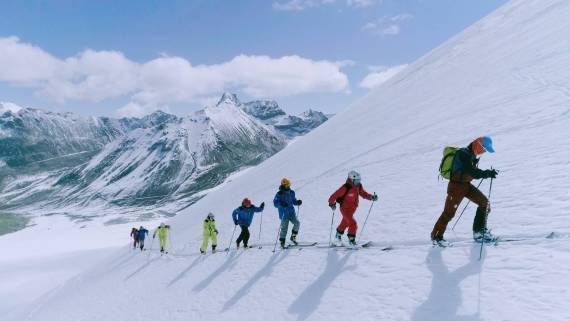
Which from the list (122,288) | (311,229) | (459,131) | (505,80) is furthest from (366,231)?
(505,80)

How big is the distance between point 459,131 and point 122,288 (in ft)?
54.3

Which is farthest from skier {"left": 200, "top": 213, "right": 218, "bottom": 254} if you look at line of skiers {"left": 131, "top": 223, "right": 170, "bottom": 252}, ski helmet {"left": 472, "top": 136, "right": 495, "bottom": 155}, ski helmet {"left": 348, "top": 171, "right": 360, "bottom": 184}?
ski helmet {"left": 472, "top": 136, "right": 495, "bottom": 155}

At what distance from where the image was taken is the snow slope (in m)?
6.91

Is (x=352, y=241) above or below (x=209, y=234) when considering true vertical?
above

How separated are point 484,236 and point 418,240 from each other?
1688 mm

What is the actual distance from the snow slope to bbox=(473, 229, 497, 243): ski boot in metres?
0.23

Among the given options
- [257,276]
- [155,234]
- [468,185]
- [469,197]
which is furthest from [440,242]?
[155,234]

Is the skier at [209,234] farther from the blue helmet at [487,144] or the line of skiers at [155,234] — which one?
the blue helmet at [487,144]

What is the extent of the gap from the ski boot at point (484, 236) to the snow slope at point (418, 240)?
0.23 metres

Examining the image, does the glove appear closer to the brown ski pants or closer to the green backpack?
the brown ski pants

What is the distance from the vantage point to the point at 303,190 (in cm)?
2072

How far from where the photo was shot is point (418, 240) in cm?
946

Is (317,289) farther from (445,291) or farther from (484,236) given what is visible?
(484,236)

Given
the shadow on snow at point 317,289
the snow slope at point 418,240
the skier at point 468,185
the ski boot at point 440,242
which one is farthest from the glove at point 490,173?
the shadow on snow at point 317,289
